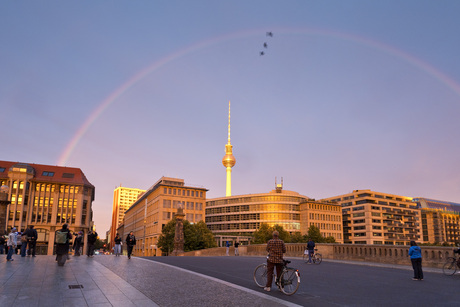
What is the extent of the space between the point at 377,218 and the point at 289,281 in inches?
6174

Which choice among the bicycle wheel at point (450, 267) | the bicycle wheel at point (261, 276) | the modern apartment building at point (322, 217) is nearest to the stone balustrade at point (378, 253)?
the bicycle wheel at point (450, 267)

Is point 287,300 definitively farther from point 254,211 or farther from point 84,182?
point 254,211

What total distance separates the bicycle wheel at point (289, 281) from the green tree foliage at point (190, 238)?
69.0 meters

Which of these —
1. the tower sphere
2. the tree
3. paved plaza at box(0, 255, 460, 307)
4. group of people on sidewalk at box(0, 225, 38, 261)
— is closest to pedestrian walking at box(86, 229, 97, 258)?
group of people on sidewalk at box(0, 225, 38, 261)

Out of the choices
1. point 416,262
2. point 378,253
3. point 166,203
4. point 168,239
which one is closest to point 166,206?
point 166,203

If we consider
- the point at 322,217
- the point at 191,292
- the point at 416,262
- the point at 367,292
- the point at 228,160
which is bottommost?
the point at 367,292

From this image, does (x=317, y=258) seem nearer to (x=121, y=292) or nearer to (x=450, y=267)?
(x=450, y=267)

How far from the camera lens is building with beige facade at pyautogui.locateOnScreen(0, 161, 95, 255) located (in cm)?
→ 9344

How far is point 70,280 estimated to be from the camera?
12.6m

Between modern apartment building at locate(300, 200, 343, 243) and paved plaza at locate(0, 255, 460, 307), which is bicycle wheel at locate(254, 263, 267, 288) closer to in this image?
paved plaza at locate(0, 255, 460, 307)

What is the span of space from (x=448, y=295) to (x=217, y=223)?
128384mm

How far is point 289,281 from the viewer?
11.2m

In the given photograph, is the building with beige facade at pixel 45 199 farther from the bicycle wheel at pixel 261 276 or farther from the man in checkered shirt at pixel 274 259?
the man in checkered shirt at pixel 274 259

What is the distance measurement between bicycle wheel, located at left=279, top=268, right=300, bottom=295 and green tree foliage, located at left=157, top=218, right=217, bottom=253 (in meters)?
69.0
